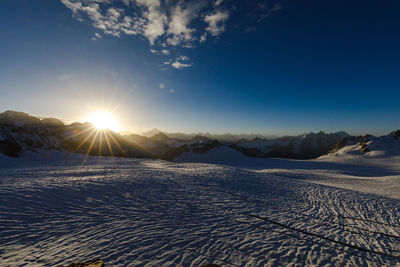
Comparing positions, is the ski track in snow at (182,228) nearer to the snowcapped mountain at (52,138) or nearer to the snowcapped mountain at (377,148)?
the snowcapped mountain at (52,138)

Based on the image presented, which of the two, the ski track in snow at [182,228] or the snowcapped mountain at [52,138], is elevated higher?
the snowcapped mountain at [52,138]

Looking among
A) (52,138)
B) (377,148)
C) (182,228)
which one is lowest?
(182,228)

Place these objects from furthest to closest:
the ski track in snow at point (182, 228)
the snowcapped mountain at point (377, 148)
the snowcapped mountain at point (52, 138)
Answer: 1. the snowcapped mountain at point (377, 148)
2. the snowcapped mountain at point (52, 138)
3. the ski track in snow at point (182, 228)

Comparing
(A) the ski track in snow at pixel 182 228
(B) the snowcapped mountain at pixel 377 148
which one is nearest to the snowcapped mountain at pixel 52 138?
(A) the ski track in snow at pixel 182 228

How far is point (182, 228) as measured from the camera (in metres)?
7.12

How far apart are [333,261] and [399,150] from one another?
91485 mm

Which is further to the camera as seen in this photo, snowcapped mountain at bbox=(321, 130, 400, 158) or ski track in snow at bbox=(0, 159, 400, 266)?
snowcapped mountain at bbox=(321, 130, 400, 158)

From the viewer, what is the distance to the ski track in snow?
5441 millimetres

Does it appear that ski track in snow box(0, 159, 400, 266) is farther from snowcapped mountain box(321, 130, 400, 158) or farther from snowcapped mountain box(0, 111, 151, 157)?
snowcapped mountain box(321, 130, 400, 158)

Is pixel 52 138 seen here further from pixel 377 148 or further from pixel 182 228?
pixel 377 148

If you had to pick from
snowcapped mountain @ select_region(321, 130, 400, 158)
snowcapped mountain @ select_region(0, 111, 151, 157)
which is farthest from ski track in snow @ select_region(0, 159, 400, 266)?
snowcapped mountain @ select_region(321, 130, 400, 158)

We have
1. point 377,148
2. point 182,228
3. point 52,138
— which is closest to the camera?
point 182,228

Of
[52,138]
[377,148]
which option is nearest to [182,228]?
[52,138]

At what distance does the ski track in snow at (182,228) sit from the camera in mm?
5441
